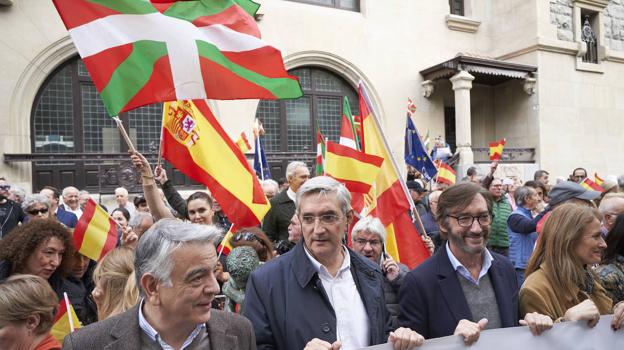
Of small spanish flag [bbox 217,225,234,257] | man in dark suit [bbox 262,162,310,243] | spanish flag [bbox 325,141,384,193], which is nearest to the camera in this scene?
small spanish flag [bbox 217,225,234,257]

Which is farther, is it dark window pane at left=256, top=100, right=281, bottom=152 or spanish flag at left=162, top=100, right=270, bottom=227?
dark window pane at left=256, top=100, right=281, bottom=152

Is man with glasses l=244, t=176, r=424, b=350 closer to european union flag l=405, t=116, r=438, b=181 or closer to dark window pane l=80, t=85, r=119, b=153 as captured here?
european union flag l=405, t=116, r=438, b=181

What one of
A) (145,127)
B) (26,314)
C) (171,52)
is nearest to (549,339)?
(26,314)

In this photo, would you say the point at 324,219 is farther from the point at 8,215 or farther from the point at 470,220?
the point at 8,215

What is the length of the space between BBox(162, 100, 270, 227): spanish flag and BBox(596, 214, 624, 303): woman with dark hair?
2.58m

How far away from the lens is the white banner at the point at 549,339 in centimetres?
215

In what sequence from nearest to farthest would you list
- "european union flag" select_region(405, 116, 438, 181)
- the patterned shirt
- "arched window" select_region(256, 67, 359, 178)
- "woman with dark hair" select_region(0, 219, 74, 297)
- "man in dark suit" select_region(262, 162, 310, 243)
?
the patterned shirt < "woman with dark hair" select_region(0, 219, 74, 297) < "man in dark suit" select_region(262, 162, 310, 243) < "european union flag" select_region(405, 116, 438, 181) < "arched window" select_region(256, 67, 359, 178)

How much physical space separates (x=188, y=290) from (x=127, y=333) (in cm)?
26

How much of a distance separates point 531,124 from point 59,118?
1383 centimetres

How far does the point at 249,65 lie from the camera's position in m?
4.02

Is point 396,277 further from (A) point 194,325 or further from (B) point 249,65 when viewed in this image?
(B) point 249,65

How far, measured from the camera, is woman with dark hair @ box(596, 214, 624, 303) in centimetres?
283

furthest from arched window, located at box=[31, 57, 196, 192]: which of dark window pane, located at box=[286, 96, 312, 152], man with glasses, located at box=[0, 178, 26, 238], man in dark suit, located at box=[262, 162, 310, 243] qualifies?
man in dark suit, located at box=[262, 162, 310, 243]

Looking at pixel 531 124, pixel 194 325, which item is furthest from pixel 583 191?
pixel 531 124
